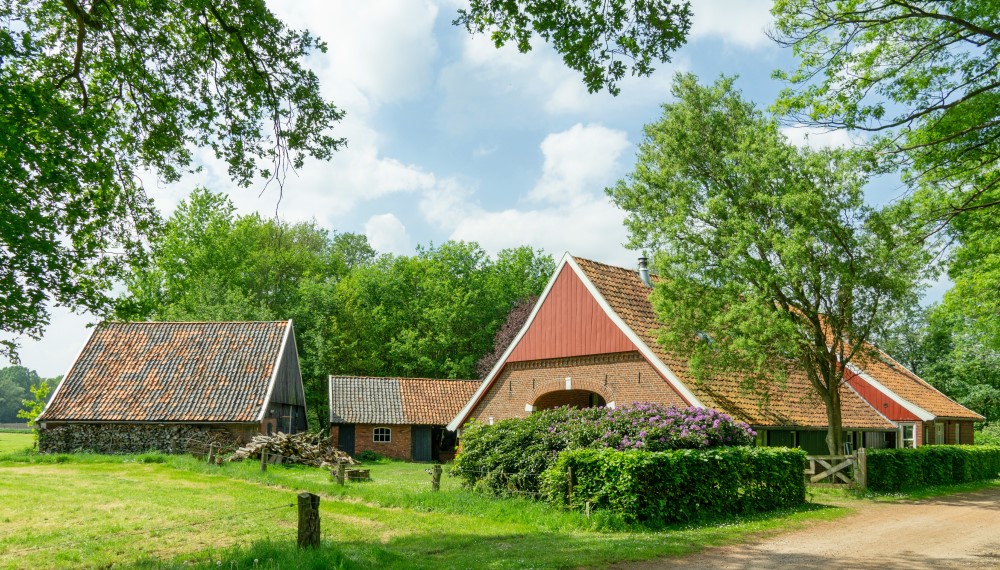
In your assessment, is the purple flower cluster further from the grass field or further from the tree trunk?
the tree trunk

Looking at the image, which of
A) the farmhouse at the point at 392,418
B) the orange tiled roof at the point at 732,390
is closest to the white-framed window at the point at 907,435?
the orange tiled roof at the point at 732,390

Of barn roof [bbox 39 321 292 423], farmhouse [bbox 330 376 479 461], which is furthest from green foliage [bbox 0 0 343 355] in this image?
farmhouse [bbox 330 376 479 461]

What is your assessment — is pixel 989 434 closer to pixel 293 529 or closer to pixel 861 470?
pixel 861 470

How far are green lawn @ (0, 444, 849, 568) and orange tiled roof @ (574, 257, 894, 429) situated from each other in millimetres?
4236

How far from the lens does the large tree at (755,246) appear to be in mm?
18406

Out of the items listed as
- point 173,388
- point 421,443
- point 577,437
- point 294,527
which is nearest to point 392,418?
point 421,443

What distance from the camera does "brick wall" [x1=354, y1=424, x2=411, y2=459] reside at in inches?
1305

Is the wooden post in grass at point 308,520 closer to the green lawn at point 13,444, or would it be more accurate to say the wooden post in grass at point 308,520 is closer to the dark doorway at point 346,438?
the dark doorway at point 346,438

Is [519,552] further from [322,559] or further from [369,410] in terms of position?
[369,410]

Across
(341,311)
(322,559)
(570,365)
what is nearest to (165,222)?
(322,559)

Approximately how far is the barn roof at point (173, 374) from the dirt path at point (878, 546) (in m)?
20.7

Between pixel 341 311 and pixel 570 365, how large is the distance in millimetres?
26311

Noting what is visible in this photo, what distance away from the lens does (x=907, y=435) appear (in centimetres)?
2567

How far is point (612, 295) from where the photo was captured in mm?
21906
